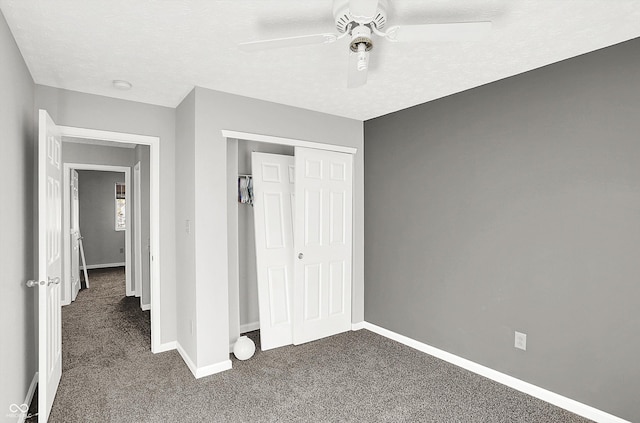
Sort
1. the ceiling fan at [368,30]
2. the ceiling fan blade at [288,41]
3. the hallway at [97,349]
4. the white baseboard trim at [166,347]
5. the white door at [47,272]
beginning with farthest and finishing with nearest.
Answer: the white baseboard trim at [166,347], the hallway at [97,349], the white door at [47,272], the ceiling fan blade at [288,41], the ceiling fan at [368,30]

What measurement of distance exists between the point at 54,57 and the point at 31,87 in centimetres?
53

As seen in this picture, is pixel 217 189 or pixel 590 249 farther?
pixel 217 189

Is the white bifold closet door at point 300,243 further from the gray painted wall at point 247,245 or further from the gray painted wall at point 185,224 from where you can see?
the gray painted wall at point 185,224

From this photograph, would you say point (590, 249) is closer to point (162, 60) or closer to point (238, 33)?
point (238, 33)

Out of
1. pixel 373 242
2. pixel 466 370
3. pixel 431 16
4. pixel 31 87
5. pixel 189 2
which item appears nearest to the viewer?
pixel 189 2

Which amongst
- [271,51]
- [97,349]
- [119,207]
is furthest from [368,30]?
[119,207]

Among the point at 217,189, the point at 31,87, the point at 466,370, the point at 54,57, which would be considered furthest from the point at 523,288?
the point at 31,87

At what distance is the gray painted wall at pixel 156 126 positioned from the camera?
121 inches

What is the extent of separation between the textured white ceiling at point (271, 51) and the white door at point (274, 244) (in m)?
0.79

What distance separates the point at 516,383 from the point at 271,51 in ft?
10.1

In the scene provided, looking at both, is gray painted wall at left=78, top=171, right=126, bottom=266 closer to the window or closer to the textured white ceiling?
the window

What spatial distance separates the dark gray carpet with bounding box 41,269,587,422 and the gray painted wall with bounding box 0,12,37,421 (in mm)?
499

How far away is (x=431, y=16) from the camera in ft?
6.39

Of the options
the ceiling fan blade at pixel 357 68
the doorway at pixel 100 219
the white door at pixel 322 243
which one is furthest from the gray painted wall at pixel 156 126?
the doorway at pixel 100 219
